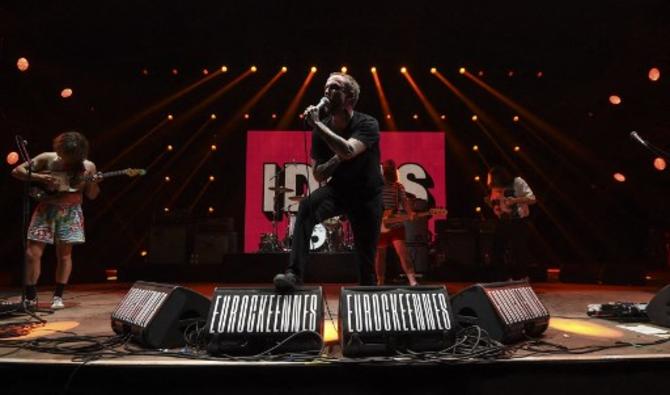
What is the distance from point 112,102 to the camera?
31.9ft

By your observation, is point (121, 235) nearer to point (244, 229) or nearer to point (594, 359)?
point (244, 229)

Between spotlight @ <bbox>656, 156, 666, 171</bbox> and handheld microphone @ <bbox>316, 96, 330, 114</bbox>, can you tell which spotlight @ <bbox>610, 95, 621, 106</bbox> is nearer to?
spotlight @ <bbox>656, 156, 666, 171</bbox>

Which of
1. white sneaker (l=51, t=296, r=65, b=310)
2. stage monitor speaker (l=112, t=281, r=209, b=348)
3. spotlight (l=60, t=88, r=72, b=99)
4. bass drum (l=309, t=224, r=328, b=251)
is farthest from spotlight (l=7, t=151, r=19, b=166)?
stage monitor speaker (l=112, t=281, r=209, b=348)

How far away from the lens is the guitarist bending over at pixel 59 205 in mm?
4684

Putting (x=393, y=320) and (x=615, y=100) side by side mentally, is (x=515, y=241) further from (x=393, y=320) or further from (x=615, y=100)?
(x=615, y=100)

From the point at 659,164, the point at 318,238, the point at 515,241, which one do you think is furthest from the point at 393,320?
the point at 659,164

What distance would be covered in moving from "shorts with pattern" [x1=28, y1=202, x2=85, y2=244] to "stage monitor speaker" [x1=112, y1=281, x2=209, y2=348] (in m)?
2.21

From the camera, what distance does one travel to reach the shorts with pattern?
15.4ft

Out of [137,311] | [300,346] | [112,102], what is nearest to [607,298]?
[300,346]

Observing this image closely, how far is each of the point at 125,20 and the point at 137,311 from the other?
23.5ft

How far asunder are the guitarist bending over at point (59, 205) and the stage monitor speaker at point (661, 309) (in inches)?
215

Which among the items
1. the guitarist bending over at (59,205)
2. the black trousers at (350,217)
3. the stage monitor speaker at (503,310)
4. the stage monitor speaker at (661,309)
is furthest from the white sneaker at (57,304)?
the stage monitor speaker at (661,309)

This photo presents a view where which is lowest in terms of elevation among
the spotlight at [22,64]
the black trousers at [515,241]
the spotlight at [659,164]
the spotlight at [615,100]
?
the black trousers at [515,241]

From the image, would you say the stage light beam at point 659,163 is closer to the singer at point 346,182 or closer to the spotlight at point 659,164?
the spotlight at point 659,164
